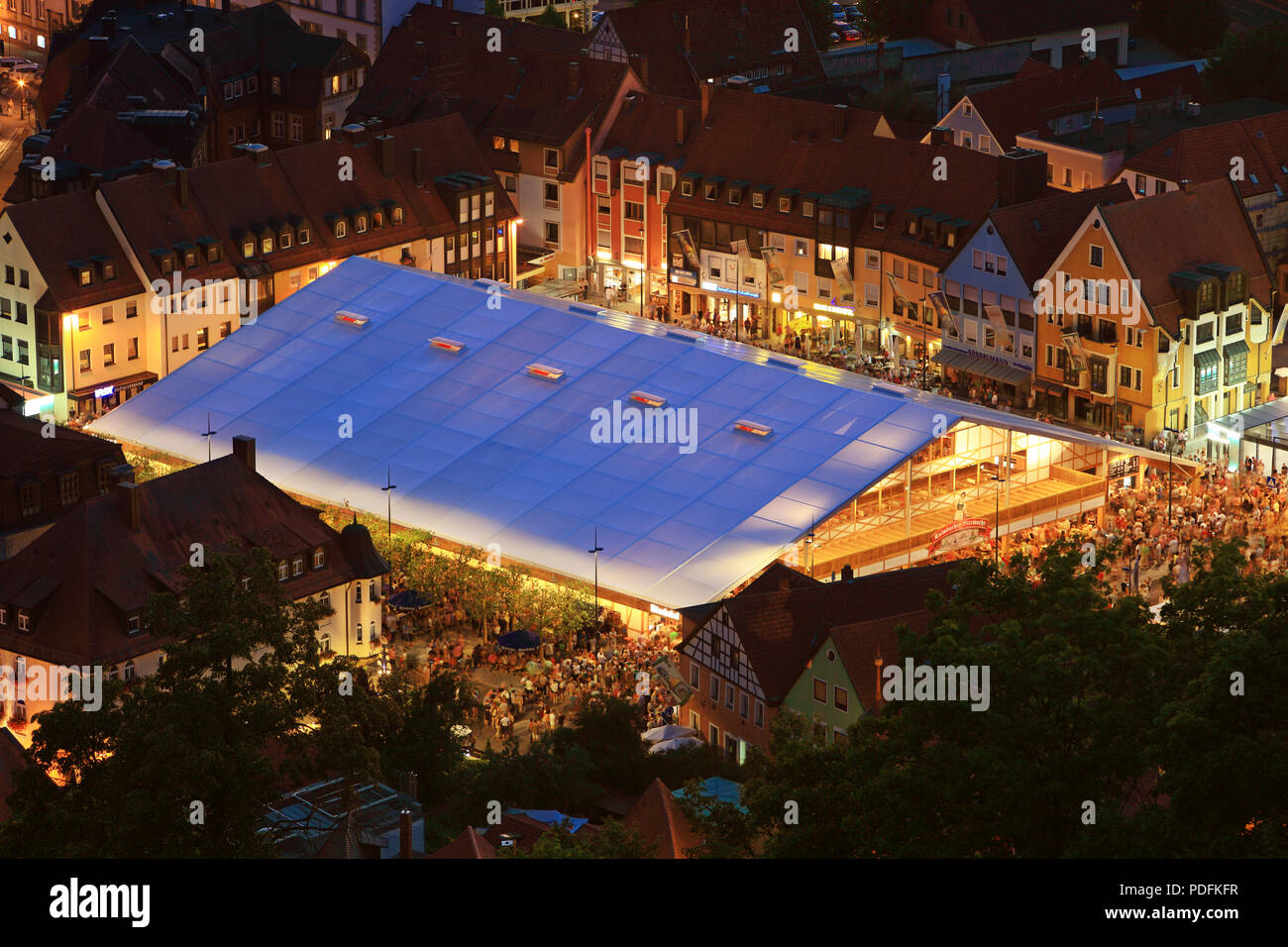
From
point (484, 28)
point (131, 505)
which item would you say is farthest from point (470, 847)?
point (484, 28)

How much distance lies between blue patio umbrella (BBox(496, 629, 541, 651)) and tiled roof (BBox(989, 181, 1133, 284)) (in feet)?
116

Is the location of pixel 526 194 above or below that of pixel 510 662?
above

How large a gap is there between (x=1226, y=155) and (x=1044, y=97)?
1705cm

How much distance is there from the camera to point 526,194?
398ft

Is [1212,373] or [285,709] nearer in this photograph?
[285,709]

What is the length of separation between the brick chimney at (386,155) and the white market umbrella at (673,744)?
5471 cm

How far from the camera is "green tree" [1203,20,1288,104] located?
446 feet

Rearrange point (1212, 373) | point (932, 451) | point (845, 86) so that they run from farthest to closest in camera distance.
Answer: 1. point (845, 86)
2. point (1212, 373)
3. point (932, 451)

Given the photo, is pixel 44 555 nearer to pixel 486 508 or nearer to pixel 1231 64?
pixel 486 508

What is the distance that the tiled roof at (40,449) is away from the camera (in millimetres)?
79188

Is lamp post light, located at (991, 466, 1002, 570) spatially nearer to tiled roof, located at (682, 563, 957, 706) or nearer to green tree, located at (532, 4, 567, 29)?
tiled roof, located at (682, 563, 957, 706)
